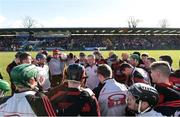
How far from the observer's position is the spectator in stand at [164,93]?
5020 mm

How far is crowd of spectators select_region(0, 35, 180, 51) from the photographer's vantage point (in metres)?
71.1

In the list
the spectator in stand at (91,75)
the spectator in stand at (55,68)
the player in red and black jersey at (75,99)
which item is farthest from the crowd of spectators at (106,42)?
the player in red and black jersey at (75,99)

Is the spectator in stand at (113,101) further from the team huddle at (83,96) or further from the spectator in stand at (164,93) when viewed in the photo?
the spectator in stand at (164,93)

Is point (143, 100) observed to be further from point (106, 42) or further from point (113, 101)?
point (106, 42)

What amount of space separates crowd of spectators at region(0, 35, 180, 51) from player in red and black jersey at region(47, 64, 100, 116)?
204 ft

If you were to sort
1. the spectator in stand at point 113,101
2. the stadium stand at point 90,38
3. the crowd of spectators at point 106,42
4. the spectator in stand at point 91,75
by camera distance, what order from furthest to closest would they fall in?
the crowd of spectators at point 106,42 → the stadium stand at point 90,38 → the spectator in stand at point 91,75 → the spectator in stand at point 113,101

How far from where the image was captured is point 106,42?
7494cm

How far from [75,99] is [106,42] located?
70.0 meters

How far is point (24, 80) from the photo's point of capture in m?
4.38

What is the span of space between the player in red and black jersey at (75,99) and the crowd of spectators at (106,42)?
204ft

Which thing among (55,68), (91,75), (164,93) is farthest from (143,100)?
(55,68)

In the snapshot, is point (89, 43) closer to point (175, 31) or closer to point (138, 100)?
point (175, 31)

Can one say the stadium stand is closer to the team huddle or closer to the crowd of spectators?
the crowd of spectators

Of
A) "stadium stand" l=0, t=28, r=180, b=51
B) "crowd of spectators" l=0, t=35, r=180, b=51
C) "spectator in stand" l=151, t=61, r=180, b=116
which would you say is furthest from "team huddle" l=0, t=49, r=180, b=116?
"crowd of spectators" l=0, t=35, r=180, b=51
